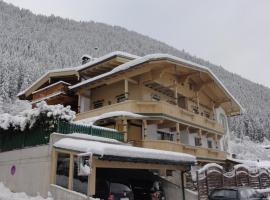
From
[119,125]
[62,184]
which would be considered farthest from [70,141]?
→ [119,125]

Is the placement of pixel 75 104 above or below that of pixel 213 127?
above

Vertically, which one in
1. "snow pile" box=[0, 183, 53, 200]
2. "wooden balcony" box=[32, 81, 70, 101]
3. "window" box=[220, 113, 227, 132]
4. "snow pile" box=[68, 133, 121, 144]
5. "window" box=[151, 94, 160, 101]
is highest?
"wooden balcony" box=[32, 81, 70, 101]

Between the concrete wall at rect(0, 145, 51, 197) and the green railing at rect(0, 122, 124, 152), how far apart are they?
0.37m

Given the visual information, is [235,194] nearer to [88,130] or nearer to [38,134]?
[88,130]

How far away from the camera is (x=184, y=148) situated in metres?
24.7

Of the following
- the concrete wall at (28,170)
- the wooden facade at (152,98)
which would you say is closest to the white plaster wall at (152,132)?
the wooden facade at (152,98)

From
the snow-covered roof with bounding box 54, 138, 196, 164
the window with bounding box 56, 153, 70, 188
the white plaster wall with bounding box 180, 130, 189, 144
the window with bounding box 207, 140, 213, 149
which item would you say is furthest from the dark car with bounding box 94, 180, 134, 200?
the window with bounding box 207, 140, 213, 149

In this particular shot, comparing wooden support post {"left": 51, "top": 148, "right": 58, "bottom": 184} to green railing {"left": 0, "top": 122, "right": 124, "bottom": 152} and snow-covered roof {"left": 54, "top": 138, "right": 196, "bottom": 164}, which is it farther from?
green railing {"left": 0, "top": 122, "right": 124, "bottom": 152}

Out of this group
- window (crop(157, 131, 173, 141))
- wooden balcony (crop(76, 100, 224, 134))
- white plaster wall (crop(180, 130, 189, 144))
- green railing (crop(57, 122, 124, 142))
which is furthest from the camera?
white plaster wall (crop(180, 130, 189, 144))

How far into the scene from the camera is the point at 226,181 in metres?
20.3

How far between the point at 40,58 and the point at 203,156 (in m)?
76.2

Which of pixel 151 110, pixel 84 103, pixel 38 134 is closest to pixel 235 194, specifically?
pixel 38 134

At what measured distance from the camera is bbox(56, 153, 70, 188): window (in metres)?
14.6

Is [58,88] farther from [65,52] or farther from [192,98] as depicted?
[65,52]
